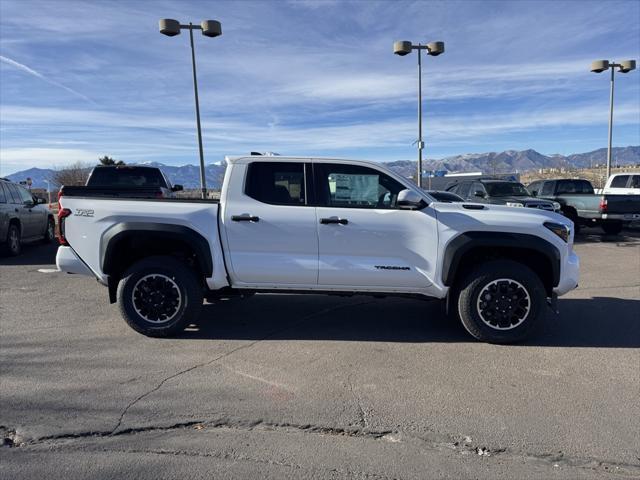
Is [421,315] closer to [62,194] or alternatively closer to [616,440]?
[616,440]

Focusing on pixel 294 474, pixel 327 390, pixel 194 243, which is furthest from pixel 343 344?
pixel 294 474

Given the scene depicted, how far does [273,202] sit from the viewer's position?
5.12 meters

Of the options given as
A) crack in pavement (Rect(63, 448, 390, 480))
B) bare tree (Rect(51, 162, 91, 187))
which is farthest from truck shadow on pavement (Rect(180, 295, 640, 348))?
bare tree (Rect(51, 162, 91, 187))

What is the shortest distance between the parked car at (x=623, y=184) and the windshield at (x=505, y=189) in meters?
3.77

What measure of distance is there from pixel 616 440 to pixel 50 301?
6826 millimetres

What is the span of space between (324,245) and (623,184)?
602 inches

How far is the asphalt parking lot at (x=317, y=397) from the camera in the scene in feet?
9.71

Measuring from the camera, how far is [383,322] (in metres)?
5.79

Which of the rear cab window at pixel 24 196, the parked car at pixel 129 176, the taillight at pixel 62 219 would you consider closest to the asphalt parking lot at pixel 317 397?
the taillight at pixel 62 219

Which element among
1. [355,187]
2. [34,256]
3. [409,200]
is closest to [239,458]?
[409,200]

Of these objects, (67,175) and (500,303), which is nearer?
(500,303)

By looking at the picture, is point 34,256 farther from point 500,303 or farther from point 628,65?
point 628,65

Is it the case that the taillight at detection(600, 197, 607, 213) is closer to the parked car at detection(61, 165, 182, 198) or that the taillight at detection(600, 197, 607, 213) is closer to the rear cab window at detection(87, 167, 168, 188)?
the parked car at detection(61, 165, 182, 198)

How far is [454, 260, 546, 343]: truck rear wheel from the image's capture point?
491 centimetres
